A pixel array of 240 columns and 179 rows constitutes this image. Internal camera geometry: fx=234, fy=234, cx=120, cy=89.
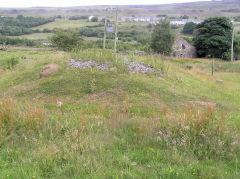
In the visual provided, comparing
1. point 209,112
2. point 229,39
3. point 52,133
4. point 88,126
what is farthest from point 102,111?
point 229,39

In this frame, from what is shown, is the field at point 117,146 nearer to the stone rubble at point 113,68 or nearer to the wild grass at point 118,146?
the wild grass at point 118,146

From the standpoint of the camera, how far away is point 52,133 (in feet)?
14.4

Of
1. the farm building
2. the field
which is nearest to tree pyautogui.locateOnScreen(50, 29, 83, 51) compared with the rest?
the farm building

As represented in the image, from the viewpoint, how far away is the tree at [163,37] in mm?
39469

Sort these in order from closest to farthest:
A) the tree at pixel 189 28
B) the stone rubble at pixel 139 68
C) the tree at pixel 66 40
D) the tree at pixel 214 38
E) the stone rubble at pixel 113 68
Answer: the stone rubble at pixel 113 68 → the stone rubble at pixel 139 68 → the tree at pixel 66 40 → the tree at pixel 214 38 → the tree at pixel 189 28

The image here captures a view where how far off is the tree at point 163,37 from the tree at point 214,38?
692cm

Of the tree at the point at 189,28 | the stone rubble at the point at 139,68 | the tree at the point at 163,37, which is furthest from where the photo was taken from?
the tree at the point at 189,28

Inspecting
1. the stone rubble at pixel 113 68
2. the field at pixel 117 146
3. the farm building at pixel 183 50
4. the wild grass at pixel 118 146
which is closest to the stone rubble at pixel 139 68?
the stone rubble at pixel 113 68

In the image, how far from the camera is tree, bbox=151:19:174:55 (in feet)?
129

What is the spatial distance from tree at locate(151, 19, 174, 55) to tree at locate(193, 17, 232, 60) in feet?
22.7

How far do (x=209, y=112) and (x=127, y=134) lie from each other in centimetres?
174

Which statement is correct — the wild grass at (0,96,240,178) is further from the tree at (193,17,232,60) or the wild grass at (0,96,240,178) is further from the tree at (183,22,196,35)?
the tree at (183,22,196,35)

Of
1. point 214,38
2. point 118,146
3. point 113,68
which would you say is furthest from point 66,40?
point 118,146

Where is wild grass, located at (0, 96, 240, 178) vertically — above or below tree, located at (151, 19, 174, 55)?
below
